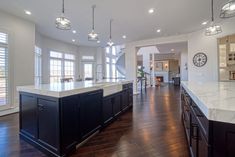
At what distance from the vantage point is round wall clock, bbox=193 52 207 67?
22.2ft

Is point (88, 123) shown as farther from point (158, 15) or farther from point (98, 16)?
point (158, 15)

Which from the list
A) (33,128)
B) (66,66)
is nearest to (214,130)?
(33,128)

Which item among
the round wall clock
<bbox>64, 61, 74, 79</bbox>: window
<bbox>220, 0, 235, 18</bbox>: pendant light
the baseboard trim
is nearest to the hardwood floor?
the baseboard trim

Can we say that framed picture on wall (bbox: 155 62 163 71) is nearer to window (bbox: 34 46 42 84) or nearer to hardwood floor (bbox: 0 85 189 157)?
window (bbox: 34 46 42 84)

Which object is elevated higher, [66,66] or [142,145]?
[66,66]

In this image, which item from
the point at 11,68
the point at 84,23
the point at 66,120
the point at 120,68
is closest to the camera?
the point at 66,120

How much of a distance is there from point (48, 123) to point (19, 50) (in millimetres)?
4041

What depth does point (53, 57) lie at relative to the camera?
28.7 feet

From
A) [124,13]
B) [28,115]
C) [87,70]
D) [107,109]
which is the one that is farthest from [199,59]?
[87,70]

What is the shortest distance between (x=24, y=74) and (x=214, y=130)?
590 centimetres

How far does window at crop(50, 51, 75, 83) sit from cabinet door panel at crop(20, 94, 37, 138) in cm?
615

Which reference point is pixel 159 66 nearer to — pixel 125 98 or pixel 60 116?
pixel 125 98

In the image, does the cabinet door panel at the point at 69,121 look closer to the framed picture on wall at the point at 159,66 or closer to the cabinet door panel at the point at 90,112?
the cabinet door panel at the point at 90,112

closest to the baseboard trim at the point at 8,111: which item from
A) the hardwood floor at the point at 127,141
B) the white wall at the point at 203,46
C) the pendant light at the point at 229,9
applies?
the hardwood floor at the point at 127,141
